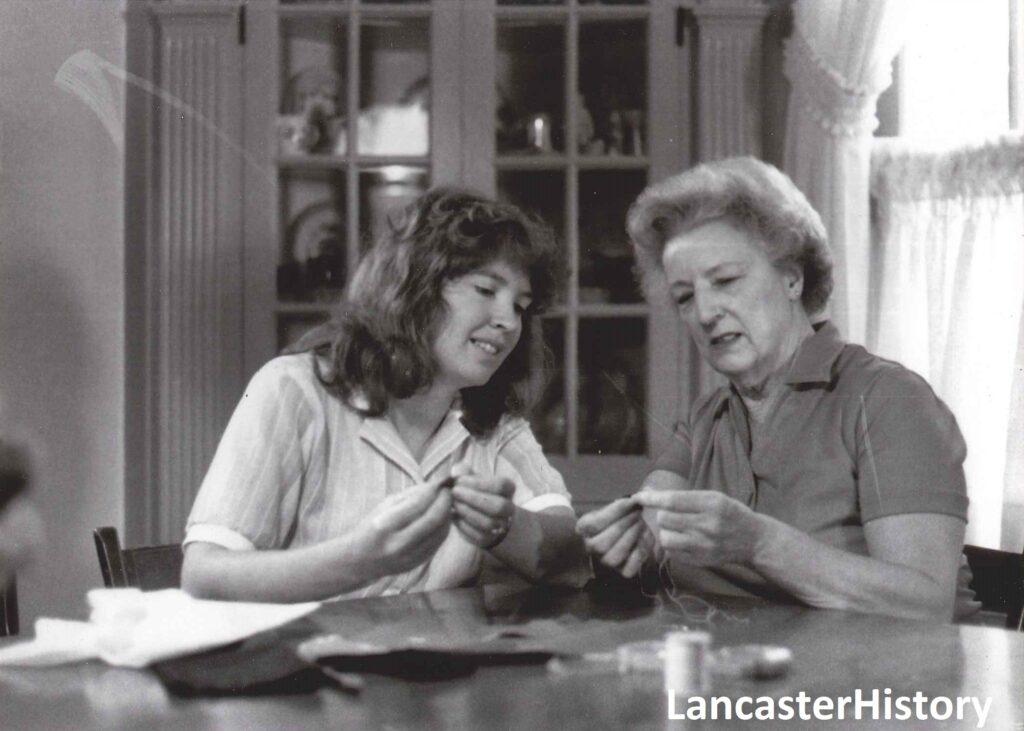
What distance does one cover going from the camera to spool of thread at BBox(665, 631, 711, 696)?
0.69 m

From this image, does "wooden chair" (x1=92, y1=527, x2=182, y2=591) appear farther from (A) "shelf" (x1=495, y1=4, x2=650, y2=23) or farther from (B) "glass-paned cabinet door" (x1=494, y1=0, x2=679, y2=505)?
(A) "shelf" (x1=495, y1=4, x2=650, y2=23)

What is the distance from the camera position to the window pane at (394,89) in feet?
8.00

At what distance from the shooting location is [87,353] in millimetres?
1834

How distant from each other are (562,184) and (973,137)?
40.2 inches

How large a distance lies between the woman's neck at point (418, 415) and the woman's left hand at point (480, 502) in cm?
22

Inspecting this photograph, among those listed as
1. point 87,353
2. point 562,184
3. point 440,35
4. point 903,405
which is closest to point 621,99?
point 562,184

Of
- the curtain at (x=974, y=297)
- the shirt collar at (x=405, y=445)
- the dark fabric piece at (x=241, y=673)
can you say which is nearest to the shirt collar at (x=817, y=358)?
the shirt collar at (x=405, y=445)

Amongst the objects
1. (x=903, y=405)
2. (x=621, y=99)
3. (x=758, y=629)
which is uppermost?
(x=621, y=99)

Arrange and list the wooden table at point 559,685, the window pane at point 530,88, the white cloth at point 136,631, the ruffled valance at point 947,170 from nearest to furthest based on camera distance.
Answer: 1. the wooden table at point 559,685
2. the white cloth at point 136,631
3. the ruffled valance at point 947,170
4. the window pane at point 530,88

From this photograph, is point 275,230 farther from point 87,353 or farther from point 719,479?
point 719,479

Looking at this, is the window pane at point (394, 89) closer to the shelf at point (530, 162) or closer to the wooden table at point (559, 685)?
the shelf at point (530, 162)

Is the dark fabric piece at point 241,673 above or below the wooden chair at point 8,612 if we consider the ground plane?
above

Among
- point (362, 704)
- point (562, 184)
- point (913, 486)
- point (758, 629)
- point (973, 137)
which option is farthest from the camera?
point (562, 184)

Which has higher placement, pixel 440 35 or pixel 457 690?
pixel 440 35
